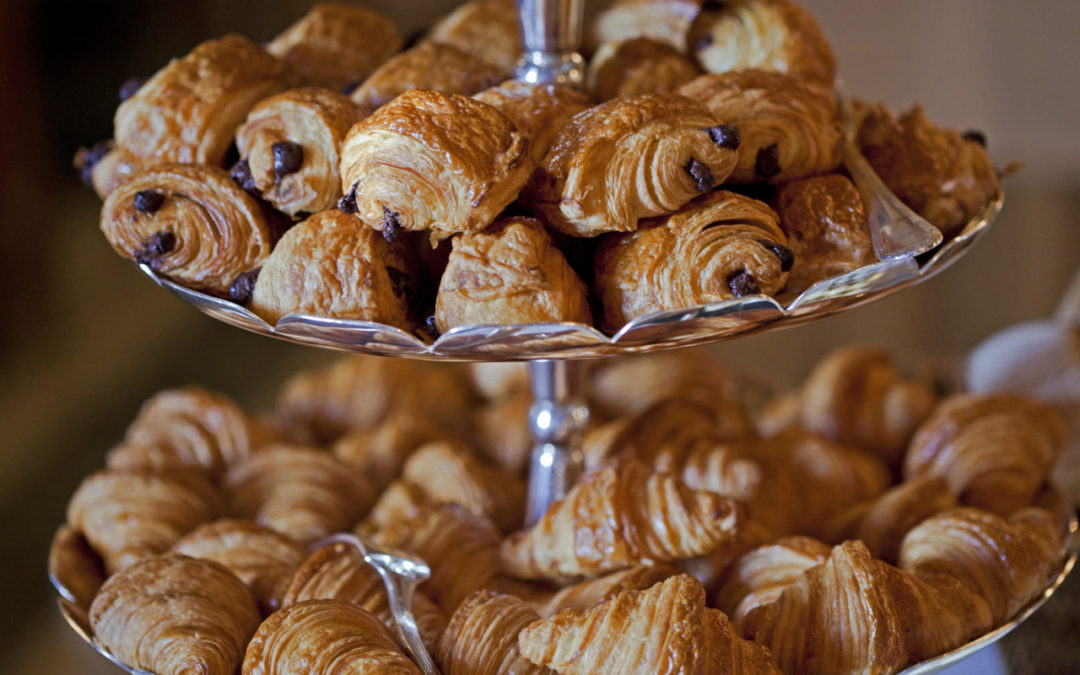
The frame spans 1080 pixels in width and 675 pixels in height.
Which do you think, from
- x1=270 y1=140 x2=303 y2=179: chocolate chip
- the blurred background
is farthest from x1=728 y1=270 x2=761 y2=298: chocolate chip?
the blurred background

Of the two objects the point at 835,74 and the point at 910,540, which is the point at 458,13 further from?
the point at 910,540

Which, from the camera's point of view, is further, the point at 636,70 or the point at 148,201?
the point at 636,70

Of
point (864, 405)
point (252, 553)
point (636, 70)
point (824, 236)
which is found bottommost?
point (864, 405)

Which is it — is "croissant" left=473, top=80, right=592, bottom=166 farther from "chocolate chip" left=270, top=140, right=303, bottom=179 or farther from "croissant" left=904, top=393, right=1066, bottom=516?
"croissant" left=904, top=393, right=1066, bottom=516

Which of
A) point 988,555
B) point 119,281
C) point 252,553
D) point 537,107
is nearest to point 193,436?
point 252,553

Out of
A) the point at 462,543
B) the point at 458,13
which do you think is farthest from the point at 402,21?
the point at 462,543

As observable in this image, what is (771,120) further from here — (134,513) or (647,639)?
(134,513)

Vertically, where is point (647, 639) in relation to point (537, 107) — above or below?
below

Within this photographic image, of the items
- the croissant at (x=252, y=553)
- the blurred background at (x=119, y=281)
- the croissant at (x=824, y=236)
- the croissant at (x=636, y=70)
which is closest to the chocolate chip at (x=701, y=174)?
the croissant at (x=824, y=236)
